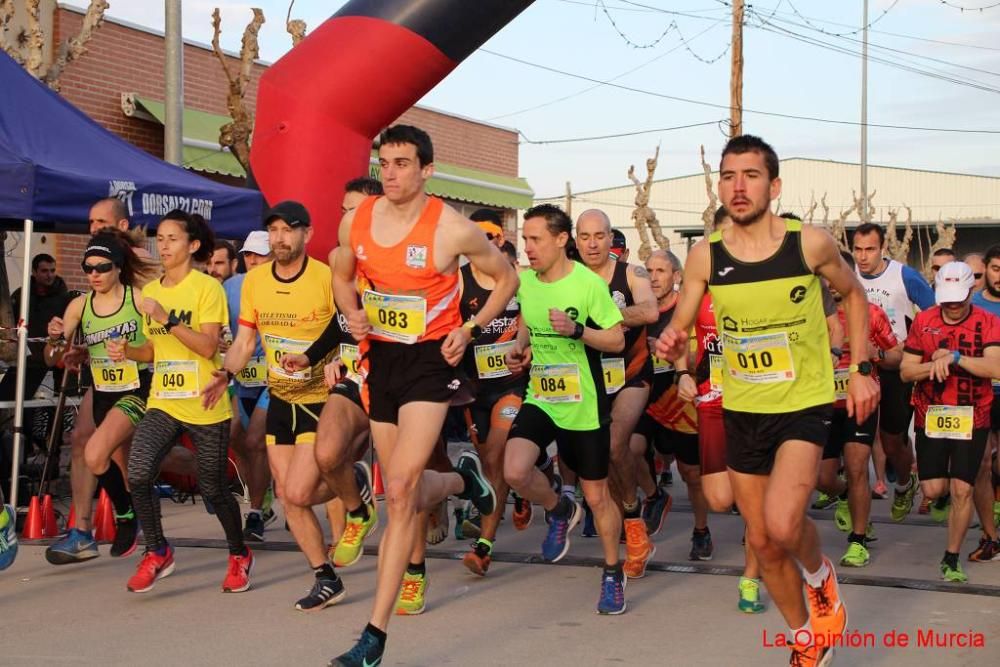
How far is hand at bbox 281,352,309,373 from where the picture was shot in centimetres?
686

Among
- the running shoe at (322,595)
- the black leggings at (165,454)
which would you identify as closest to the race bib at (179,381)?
the black leggings at (165,454)

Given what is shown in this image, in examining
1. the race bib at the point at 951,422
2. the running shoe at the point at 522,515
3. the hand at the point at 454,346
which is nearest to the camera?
the hand at the point at 454,346

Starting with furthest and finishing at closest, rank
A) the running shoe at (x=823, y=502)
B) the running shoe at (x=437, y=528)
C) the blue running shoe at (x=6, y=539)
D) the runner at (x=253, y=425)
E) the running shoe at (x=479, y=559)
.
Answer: the running shoe at (x=823, y=502) → the runner at (x=253, y=425) → the running shoe at (x=437, y=528) → the running shoe at (x=479, y=559) → the blue running shoe at (x=6, y=539)

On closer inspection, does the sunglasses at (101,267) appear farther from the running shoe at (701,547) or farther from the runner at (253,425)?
the running shoe at (701,547)

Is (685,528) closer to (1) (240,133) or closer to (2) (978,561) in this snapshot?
(2) (978,561)

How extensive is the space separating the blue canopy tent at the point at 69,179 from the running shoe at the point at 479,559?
10.8ft

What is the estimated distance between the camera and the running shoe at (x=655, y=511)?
351 inches

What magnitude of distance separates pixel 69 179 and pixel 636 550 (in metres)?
4.50

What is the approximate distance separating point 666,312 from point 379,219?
12.4 feet

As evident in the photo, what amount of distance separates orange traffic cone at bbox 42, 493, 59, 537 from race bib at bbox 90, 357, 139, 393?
1437 mm

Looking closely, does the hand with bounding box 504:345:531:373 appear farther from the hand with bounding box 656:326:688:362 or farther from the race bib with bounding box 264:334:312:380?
the hand with bounding box 656:326:688:362

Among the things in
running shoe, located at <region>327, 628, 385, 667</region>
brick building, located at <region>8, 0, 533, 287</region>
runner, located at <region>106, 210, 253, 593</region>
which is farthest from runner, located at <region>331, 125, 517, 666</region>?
brick building, located at <region>8, 0, 533, 287</region>

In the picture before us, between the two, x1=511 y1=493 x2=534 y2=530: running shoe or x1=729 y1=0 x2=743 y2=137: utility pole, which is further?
x1=729 y1=0 x2=743 y2=137: utility pole

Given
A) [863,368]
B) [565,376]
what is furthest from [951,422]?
[863,368]
